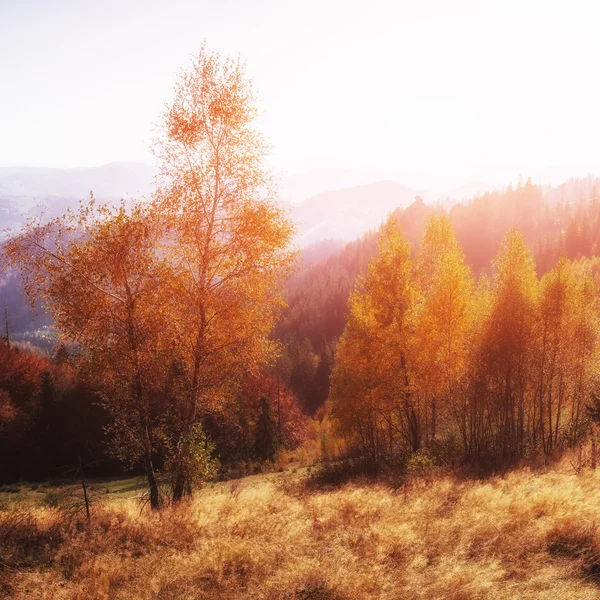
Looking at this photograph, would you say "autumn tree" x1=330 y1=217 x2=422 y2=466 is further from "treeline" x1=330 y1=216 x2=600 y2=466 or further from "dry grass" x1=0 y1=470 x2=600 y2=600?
"dry grass" x1=0 y1=470 x2=600 y2=600

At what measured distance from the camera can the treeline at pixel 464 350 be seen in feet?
63.8

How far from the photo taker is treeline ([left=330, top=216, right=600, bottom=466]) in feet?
63.8

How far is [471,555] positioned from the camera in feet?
26.9

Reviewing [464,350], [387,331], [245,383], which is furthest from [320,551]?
[464,350]

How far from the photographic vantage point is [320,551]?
8570mm

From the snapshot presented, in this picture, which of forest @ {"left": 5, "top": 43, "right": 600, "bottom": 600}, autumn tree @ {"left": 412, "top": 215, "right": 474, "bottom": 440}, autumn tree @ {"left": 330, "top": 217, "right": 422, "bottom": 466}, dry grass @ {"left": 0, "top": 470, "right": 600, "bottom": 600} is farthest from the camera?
autumn tree @ {"left": 412, "top": 215, "right": 474, "bottom": 440}

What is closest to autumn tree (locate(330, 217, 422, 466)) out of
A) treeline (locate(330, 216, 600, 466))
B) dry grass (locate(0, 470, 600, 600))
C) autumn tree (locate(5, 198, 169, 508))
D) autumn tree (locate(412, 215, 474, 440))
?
treeline (locate(330, 216, 600, 466))

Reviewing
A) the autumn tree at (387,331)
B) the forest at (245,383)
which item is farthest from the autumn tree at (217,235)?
the autumn tree at (387,331)

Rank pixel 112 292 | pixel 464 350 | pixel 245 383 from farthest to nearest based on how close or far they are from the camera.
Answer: pixel 464 350, pixel 245 383, pixel 112 292

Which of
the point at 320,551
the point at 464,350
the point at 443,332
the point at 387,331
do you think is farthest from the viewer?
the point at 464,350

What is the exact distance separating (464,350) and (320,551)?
46.7ft

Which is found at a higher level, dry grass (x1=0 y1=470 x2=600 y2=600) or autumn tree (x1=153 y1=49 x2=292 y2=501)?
autumn tree (x1=153 y1=49 x2=292 y2=501)

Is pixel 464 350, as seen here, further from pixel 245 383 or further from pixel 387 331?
pixel 245 383

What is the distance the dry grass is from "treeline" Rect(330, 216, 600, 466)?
8523 millimetres
